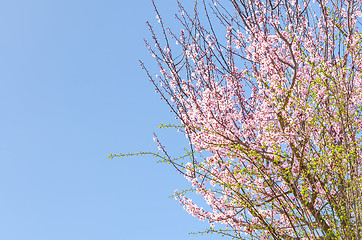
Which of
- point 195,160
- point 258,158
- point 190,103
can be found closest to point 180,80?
point 190,103

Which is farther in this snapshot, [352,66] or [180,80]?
[180,80]

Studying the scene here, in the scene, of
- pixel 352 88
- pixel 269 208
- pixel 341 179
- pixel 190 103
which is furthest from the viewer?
pixel 190 103

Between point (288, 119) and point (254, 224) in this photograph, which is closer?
point (288, 119)

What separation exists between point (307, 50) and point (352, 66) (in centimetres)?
74

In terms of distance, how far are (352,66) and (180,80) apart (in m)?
2.85

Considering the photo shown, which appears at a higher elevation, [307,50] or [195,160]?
[307,50]

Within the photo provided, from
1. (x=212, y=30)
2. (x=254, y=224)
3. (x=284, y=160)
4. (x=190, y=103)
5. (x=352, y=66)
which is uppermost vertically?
Answer: (x=212, y=30)

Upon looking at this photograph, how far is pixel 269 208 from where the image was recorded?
20.6 feet

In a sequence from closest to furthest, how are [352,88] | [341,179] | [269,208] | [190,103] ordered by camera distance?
1. [341,179]
2. [352,88]
3. [269,208]
4. [190,103]

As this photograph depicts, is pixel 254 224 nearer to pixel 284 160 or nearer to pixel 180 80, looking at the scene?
pixel 284 160

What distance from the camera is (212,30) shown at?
698 centimetres


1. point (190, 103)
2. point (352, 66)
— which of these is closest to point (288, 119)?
point (352, 66)

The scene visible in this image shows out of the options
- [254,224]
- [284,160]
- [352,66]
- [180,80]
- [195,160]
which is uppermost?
[180,80]

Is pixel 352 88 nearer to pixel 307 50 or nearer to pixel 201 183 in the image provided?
pixel 307 50
